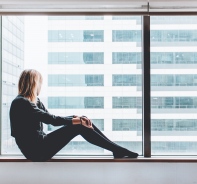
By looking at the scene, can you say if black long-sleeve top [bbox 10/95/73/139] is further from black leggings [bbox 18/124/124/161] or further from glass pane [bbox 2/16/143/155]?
glass pane [bbox 2/16/143/155]

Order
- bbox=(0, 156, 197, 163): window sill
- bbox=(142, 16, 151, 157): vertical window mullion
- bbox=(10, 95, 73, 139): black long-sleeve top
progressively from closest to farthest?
bbox=(10, 95, 73, 139): black long-sleeve top
bbox=(0, 156, 197, 163): window sill
bbox=(142, 16, 151, 157): vertical window mullion

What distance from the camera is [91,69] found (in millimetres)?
2861

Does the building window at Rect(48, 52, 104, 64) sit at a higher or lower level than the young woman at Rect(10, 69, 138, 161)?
higher

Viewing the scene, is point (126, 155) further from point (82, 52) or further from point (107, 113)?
point (82, 52)

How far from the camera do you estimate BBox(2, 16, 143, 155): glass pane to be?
285 centimetres

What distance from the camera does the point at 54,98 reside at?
2859mm

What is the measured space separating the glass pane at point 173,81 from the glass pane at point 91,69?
154mm

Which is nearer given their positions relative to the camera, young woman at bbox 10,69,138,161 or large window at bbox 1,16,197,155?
young woman at bbox 10,69,138,161

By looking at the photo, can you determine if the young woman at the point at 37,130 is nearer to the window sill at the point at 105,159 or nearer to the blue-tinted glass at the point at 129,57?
the window sill at the point at 105,159

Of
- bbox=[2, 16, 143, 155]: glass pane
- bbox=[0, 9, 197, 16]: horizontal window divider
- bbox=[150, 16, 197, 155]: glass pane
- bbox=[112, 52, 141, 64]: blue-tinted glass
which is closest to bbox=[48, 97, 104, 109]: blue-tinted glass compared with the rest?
bbox=[2, 16, 143, 155]: glass pane

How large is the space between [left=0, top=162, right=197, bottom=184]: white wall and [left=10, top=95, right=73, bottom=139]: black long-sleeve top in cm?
31


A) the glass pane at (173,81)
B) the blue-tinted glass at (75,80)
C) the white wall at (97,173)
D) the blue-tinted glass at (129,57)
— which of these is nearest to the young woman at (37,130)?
the white wall at (97,173)

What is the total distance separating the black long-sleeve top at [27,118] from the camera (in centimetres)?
245

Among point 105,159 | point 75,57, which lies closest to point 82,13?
point 75,57
